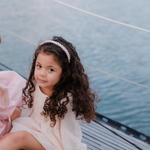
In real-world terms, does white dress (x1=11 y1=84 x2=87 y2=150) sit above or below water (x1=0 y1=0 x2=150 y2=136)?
above

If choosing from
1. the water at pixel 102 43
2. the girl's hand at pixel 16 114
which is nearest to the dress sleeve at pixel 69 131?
the girl's hand at pixel 16 114

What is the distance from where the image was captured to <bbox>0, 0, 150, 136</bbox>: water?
2566mm

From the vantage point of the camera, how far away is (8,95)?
0.99m

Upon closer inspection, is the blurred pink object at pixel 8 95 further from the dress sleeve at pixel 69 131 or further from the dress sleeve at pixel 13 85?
the dress sleeve at pixel 69 131

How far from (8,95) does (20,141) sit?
21cm

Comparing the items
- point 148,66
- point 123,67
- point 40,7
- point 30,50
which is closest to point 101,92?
point 123,67

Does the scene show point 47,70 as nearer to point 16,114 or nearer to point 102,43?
point 16,114

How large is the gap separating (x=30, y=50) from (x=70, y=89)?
7.93ft

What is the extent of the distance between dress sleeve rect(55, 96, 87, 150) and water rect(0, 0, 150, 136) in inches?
34.1

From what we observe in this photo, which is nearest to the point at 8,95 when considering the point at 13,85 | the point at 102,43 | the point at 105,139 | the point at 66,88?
the point at 13,85

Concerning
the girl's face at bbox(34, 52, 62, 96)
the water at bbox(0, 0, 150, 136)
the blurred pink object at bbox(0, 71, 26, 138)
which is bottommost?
the water at bbox(0, 0, 150, 136)

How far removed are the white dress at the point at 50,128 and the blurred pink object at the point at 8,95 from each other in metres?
0.05

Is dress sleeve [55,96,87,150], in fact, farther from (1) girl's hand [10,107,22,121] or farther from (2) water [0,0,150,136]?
(2) water [0,0,150,136]

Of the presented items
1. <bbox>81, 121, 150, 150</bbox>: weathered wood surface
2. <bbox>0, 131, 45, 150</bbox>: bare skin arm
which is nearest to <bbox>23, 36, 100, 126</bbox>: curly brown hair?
<bbox>0, 131, 45, 150</bbox>: bare skin arm
